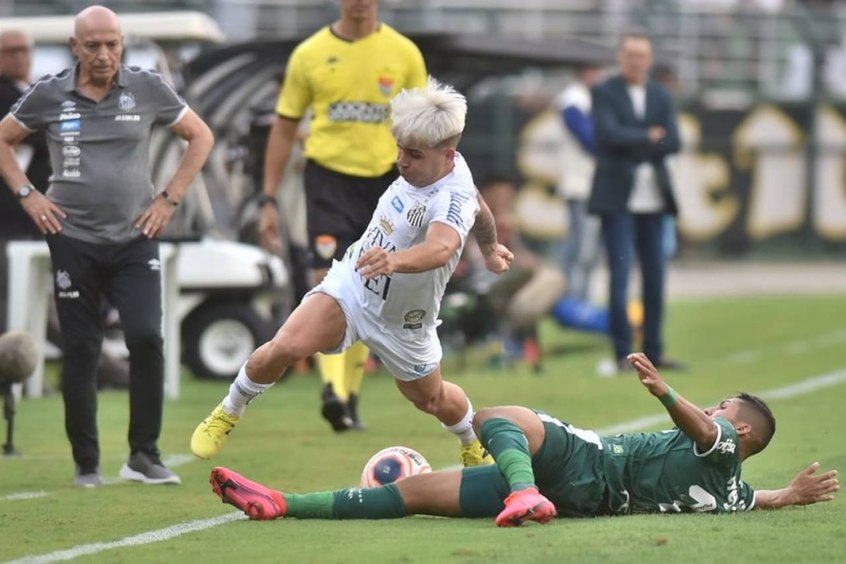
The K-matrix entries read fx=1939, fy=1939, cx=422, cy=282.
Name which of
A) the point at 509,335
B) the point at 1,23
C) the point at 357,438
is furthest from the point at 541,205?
the point at 357,438

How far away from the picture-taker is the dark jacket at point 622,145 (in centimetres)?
1582

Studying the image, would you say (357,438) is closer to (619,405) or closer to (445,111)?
(619,405)

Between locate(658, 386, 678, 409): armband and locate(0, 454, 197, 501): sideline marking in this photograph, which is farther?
locate(0, 454, 197, 501): sideline marking

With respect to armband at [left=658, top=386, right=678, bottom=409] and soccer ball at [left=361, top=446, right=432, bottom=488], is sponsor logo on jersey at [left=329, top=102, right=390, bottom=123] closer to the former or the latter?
soccer ball at [left=361, top=446, right=432, bottom=488]

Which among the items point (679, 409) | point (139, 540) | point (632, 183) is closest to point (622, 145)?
point (632, 183)

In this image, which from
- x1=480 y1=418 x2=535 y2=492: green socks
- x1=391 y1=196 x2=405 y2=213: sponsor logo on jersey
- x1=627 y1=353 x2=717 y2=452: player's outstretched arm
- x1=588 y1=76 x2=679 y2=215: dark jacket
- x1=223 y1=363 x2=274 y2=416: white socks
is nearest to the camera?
x1=627 y1=353 x2=717 y2=452: player's outstretched arm

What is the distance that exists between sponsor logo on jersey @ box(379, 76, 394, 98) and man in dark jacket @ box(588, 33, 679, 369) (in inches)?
189

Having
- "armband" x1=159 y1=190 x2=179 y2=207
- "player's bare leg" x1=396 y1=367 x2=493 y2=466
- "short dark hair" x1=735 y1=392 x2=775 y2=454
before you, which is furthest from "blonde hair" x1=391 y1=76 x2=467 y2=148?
"armband" x1=159 y1=190 x2=179 y2=207

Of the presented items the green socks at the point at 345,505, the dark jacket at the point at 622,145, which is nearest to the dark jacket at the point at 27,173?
the dark jacket at the point at 622,145

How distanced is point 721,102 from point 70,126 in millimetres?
21168

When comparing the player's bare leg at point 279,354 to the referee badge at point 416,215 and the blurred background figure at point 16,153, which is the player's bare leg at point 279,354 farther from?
the blurred background figure at point 16,153

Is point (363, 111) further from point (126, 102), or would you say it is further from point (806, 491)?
point (806, 491)

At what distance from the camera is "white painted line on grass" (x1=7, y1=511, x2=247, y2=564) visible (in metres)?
6.98

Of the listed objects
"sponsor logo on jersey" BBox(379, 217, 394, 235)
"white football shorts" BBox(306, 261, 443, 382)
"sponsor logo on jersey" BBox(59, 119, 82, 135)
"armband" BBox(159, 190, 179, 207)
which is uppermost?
"sponsor logo on jersey" BBox(59, 119, 82, 135)
